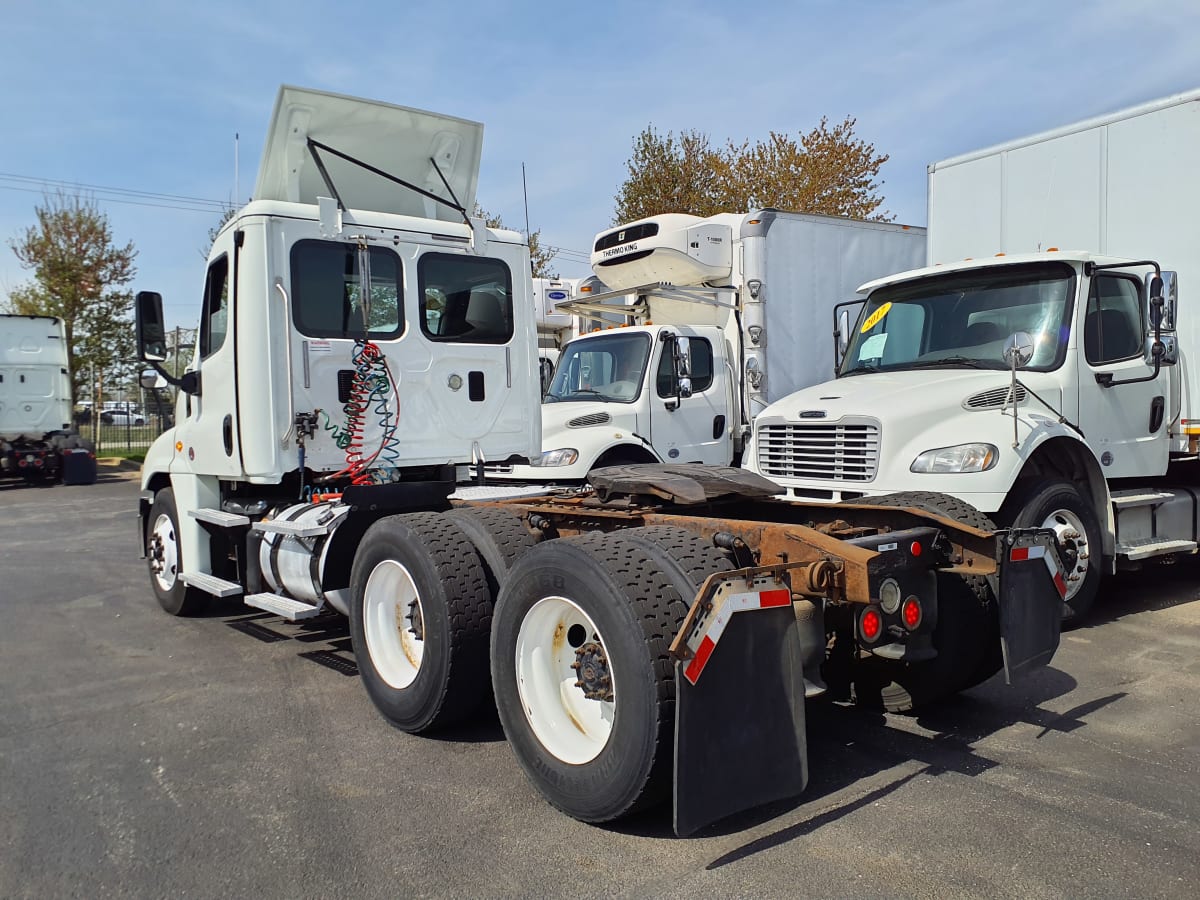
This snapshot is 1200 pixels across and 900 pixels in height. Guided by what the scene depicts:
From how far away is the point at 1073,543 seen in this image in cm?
645

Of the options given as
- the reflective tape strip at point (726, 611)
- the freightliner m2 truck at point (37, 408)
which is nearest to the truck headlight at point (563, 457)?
the reflective tape strip at point (726, 611)

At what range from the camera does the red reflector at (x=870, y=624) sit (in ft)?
11.6

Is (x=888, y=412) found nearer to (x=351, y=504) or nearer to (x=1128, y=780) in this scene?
(x=1128, y=780)

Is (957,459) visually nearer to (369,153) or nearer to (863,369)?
(863,369)

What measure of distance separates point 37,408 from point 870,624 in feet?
71.7

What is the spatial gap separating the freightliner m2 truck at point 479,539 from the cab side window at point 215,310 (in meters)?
0.03

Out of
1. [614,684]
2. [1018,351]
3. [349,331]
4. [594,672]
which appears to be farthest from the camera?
[1018,351]

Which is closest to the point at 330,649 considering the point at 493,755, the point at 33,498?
the point at 493,755

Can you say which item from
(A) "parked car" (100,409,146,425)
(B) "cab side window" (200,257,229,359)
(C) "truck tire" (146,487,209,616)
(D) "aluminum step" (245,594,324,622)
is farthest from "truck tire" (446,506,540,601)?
(A) "parked car" (100,409,146,425)

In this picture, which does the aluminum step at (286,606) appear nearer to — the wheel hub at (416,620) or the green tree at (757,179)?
the wheel hub at (416,620)

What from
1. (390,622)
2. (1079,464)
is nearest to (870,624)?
(390,622)

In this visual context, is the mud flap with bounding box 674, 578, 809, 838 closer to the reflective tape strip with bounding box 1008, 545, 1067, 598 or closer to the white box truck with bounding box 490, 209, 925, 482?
the reflective tape strip with bounding box 1008, 545, 1067, 598

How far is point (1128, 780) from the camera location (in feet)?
12.8

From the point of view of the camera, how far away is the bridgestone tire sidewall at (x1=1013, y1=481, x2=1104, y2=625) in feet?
20.1
